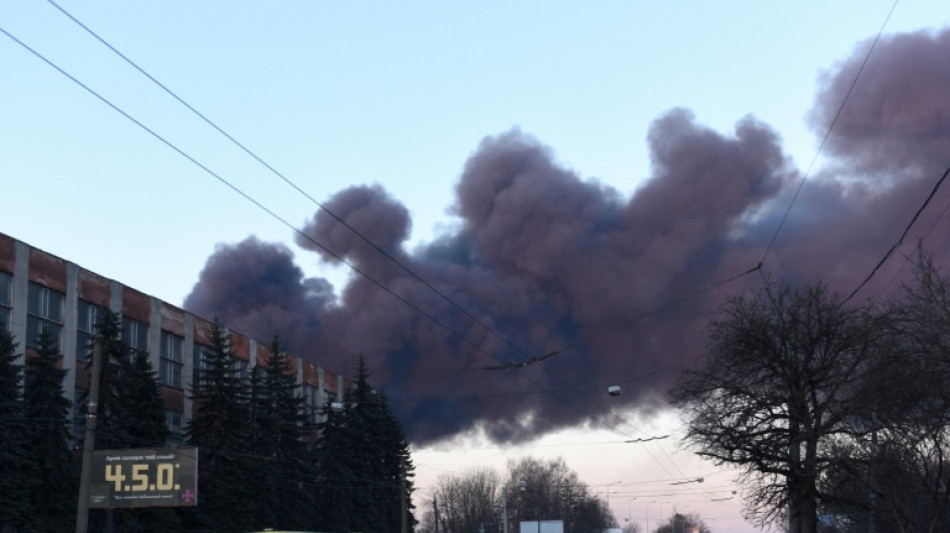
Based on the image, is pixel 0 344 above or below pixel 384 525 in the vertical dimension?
above

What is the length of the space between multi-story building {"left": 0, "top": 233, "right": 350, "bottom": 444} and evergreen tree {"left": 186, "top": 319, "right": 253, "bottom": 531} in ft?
6.11

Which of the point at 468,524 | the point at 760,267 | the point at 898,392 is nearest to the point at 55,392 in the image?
the point at 760,267

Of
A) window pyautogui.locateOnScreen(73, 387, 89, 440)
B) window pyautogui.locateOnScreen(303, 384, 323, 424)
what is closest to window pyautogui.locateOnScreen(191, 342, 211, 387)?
window pyautogui.locateOnScreen(73, 387, 89, 440)

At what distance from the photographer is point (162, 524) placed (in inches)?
1818

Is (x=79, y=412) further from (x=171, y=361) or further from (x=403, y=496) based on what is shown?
(x=403, y=496)

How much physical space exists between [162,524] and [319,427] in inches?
922

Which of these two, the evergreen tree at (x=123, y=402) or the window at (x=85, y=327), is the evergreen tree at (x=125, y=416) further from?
the window at (x=85, y=327)

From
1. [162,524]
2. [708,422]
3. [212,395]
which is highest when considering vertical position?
[212,395]

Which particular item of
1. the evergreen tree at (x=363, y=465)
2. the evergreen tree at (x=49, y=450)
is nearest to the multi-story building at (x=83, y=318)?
the evergreen tree at (x=49, y=450)

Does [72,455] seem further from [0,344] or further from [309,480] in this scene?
[309,480]

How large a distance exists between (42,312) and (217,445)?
10248 millimetres

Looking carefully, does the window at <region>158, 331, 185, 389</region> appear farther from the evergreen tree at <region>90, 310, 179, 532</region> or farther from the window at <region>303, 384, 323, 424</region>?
the window at <region>303, 384, 323, 424</region>

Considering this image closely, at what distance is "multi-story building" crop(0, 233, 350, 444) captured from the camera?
153ft

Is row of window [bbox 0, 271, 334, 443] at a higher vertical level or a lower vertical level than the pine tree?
higher
